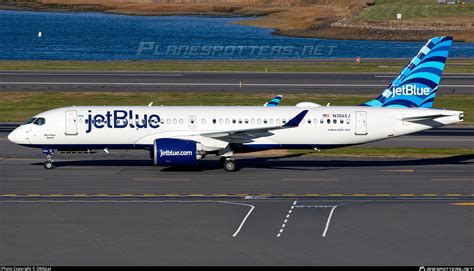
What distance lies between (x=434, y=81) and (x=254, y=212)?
20527 mm

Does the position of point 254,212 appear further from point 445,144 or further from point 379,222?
point 445,144

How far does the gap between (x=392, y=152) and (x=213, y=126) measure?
14617mm

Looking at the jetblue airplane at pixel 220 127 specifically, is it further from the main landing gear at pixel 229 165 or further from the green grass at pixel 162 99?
the green grass at pixel 162 99

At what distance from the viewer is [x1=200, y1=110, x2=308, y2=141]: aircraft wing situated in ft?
179

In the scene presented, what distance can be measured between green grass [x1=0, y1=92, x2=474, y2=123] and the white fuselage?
25.7 meters

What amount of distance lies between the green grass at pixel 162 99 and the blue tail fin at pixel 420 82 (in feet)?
75.9

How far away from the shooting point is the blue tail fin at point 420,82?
58.4m

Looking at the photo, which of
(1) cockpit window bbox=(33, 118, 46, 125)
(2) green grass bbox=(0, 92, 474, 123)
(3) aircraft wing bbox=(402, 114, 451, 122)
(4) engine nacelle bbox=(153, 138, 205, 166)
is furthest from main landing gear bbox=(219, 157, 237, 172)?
(2) green grass bbox=(0, 92, 474, 123)

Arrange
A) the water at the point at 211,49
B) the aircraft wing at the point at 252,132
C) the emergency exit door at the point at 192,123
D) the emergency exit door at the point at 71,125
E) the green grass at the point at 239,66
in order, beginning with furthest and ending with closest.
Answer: the water at the point at 211,49 < the green grass at the point at 239,66 < the emergency exit door at the point at 192,123 < the emergency exit door at the point at 71,125 < the aircraft wing at the point at 252,132

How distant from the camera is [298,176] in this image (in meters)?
54.0

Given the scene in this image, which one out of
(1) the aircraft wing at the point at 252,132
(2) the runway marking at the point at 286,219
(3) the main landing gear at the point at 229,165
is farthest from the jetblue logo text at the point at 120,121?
(2) the runway marking at the point at 286,219

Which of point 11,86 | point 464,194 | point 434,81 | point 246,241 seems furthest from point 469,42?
point 246,241

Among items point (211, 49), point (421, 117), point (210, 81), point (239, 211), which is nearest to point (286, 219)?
point (239, 211)

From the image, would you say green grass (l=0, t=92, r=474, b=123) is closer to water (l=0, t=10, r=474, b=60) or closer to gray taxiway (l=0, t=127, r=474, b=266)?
gray taxiway (l=0, t=127, r=474, b=266)
